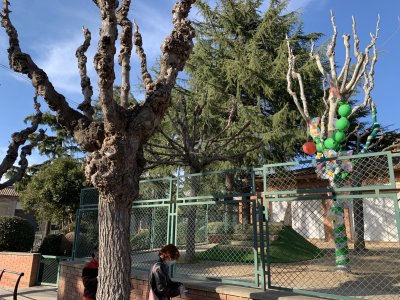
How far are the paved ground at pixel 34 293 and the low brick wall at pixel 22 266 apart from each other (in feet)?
1.37

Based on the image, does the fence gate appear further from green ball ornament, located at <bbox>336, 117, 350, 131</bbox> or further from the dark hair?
the dark hair

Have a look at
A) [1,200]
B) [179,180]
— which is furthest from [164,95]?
[1,200]

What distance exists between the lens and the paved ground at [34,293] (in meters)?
8.89

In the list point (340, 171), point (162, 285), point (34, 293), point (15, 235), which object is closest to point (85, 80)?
point (162, 285)

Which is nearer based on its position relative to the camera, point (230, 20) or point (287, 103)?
point (287, 103)

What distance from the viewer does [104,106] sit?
4.11 m

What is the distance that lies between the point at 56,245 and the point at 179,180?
890cm

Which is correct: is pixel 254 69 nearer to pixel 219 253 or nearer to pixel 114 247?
pixel 219 253

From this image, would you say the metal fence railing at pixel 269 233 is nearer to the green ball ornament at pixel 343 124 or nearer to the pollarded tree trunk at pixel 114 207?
the green ball ornament at pixel 343 124

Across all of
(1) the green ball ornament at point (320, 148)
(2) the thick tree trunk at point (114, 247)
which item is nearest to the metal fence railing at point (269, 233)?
(1) the green ball ornament at point (320, 148)

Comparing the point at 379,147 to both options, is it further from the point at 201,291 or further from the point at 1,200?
the point at 1,200

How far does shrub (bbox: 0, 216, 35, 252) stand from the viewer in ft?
40.1

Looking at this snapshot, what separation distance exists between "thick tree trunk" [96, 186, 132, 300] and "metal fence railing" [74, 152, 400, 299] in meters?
1.53

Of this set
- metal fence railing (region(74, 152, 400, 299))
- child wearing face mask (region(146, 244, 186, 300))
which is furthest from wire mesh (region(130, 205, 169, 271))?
child wearing face mask (region(146, 244, 186, 300))
